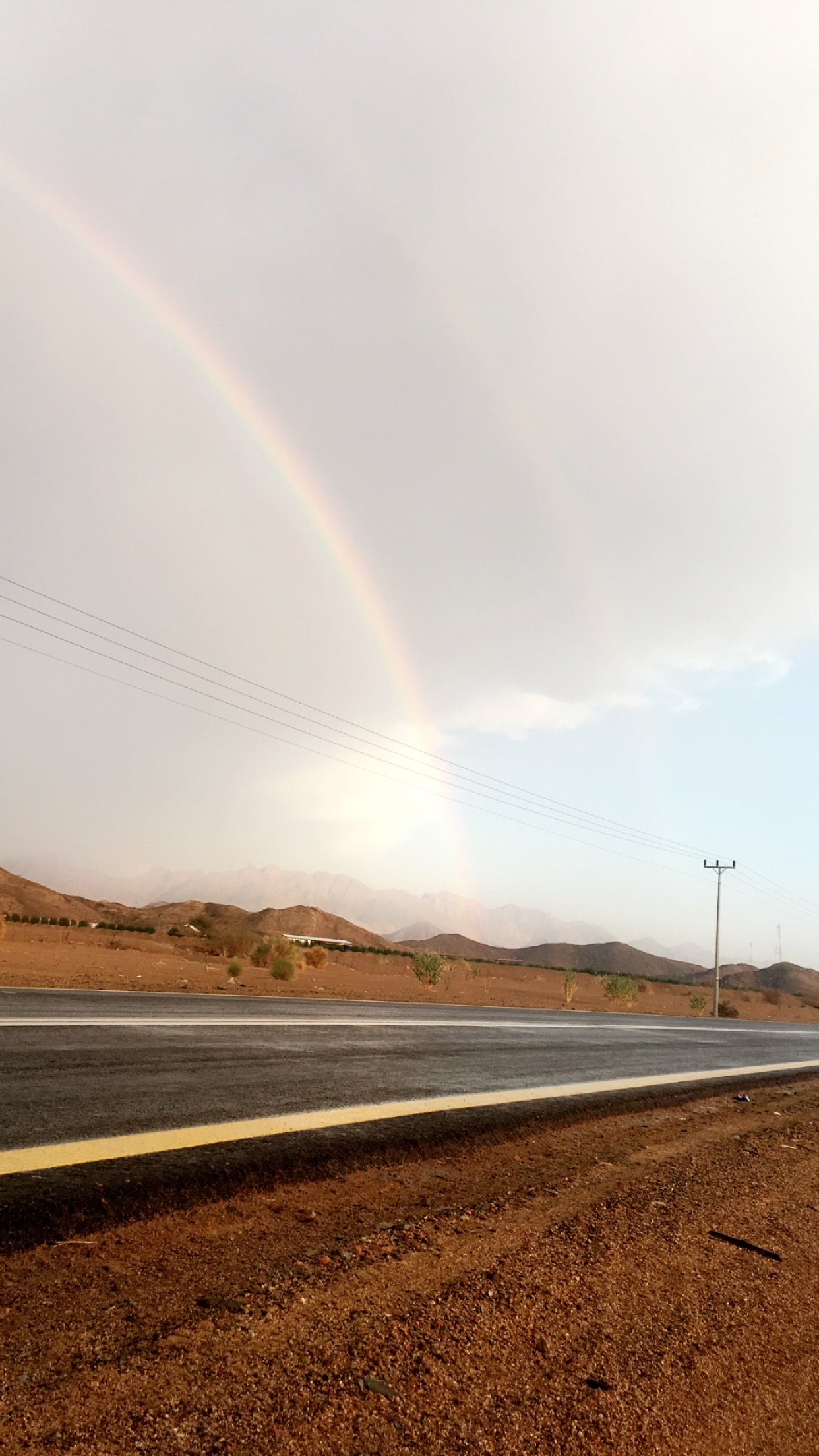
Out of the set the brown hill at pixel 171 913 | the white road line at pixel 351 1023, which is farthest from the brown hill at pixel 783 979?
the white road line at pixel 351 1023

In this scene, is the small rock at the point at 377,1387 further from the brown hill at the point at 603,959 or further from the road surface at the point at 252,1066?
the brown hill at the point at 603,959

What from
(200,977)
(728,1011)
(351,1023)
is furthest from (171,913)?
(351,1023)

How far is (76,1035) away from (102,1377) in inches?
261

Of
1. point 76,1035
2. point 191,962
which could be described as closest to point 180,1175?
point 76,1035

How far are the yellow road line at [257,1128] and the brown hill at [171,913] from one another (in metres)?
77.9

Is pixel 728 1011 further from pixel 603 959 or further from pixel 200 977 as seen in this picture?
pixel 603 959

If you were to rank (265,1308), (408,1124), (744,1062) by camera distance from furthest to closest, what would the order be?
(744,1062) < (408,1124) < (265,1308)

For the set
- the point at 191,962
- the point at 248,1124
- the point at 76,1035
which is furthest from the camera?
the point at 191,962

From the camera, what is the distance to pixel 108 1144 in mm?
4160

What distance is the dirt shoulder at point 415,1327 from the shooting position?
6.40 feet

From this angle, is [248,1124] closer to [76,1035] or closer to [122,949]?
[76,1035]

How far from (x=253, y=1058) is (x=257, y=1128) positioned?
2.79m

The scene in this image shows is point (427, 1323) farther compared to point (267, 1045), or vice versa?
point (267, 1045)

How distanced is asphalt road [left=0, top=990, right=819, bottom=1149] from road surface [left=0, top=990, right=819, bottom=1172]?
3 cm
